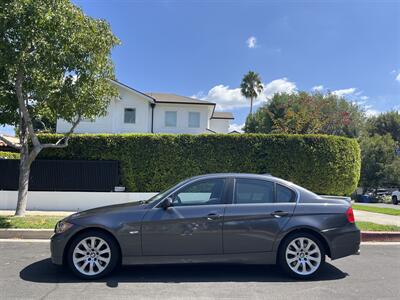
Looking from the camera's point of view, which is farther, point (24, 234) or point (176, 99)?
point (176, 99)

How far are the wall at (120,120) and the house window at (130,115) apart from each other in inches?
8.3

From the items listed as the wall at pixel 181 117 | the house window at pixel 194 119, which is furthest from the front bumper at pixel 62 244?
the house window at pixel 194 119

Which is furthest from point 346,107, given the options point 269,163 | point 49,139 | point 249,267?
point 249,267

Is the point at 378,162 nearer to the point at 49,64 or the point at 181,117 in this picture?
the point at 181,117

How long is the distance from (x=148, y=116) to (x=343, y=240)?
2285 centimetres

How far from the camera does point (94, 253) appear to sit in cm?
557

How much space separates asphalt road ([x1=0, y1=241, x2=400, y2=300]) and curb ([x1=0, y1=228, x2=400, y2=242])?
88.2 inches

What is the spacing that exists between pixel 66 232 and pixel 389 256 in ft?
19.8

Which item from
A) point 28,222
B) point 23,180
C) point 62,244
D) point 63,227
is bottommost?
point 28,222

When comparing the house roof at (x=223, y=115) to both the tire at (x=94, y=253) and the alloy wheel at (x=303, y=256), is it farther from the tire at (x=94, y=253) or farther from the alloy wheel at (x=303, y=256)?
the tire at (x=94, y=253)

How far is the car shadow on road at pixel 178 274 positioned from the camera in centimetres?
558

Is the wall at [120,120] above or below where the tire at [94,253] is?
above

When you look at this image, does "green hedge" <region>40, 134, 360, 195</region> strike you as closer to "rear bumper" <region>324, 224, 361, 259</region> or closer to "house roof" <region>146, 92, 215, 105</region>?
"rear bumper" <region>324, 224, 361, 259</region>

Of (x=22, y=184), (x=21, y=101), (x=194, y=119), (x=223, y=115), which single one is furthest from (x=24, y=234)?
(x=223, y=115)
